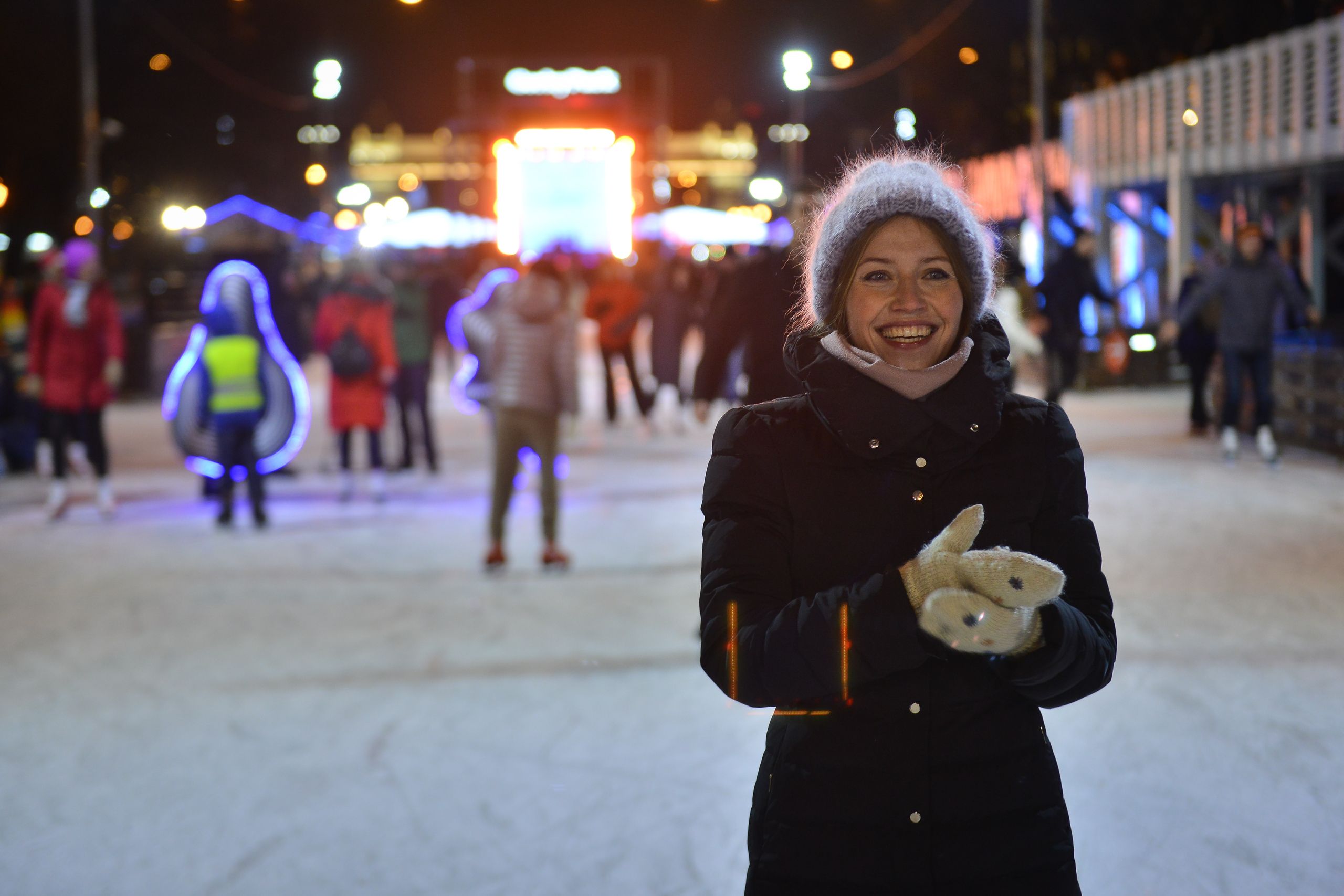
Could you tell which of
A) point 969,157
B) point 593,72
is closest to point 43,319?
point 969,157

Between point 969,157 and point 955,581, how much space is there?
30.0 meters

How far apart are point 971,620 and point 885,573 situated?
0.17m

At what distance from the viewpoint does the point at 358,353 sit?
34.3 ft

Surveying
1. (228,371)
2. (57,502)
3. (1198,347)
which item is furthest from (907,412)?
(1198,347)

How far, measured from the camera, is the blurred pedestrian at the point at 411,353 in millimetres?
12023

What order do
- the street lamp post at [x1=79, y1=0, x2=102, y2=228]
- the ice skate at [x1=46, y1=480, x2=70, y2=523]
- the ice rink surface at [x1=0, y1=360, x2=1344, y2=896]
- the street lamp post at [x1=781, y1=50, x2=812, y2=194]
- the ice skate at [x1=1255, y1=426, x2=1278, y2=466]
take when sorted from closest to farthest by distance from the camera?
the ice rink surface at [x1=0, y1=360, x2=1344, y2=896]
the ice skate at [x1=46, y1=480, x2=70, y2=523]
the ice skate at [x1=1255, y1=426, x2=1278, y2=466]
the street lamp post at [x1=781, y1=50, x2=812, y2=194]
the street lamp post at [x1=79, y1=0, x2=102, y2=228]

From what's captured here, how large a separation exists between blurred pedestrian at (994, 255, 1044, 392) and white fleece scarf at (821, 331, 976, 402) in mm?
86

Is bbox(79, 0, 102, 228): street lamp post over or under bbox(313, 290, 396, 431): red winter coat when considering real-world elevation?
over

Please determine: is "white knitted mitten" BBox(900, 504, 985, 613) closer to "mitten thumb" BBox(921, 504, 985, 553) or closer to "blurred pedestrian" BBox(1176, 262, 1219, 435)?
"mitten thumb" BBox(921, 504, 985, 553)

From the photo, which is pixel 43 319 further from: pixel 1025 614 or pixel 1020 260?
pixel 1020 260

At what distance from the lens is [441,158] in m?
131

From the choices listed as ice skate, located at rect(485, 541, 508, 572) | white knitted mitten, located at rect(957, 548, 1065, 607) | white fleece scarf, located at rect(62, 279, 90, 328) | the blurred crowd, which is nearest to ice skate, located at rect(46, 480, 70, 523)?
the blurred crowd

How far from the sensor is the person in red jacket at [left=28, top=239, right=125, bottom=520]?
990 centimetres

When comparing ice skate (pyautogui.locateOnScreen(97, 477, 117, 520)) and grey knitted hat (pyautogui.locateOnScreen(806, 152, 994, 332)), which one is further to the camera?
ice skate (pyautogui.locateOnScreen(97, 477, 117, 520))
